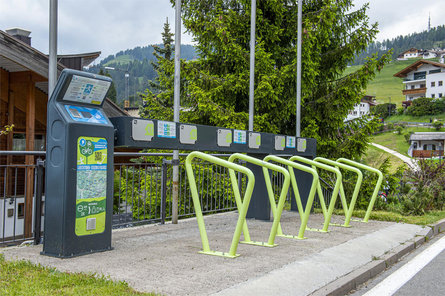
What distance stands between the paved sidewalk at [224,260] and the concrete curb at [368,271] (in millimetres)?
74

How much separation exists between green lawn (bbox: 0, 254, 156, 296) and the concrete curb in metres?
1.85

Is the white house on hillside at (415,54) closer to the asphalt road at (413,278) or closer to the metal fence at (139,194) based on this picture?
the metal fence at (139,194)

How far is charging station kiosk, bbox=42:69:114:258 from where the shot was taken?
17.9ft

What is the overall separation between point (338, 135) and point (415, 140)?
5902cm

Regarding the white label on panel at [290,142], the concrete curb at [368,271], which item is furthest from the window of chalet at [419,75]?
the concrete curb at [368,271]

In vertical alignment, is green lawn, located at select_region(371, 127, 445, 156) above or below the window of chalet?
below

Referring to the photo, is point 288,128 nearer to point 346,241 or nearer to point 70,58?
point 70,58

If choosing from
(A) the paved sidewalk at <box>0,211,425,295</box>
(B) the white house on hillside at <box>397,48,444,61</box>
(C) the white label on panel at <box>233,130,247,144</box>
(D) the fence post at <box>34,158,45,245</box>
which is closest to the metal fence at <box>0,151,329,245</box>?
(D) the fence post at <box>34,158,45,245</box>

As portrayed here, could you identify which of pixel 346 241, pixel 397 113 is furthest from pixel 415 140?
pixel 346 241

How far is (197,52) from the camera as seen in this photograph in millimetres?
17312

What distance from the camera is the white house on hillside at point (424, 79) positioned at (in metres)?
99.1

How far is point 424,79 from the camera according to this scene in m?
104

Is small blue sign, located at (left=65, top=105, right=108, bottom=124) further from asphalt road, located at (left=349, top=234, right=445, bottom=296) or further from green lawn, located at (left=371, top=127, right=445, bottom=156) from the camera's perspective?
green lawn, located at (left=371, top=127, right=445, bottom=156)

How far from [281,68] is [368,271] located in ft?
34.7
